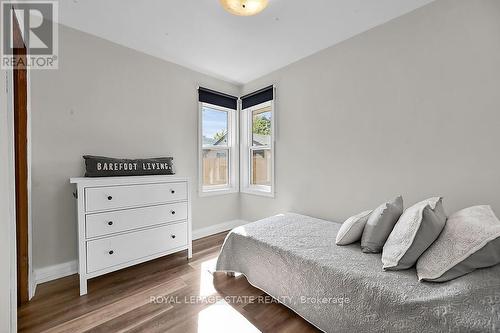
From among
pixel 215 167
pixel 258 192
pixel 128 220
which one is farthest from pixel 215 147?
pixel 128 220

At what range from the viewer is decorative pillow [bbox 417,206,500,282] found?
1.02m

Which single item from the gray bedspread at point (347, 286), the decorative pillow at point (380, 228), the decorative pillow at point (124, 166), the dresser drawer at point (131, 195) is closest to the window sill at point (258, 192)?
the gray bedspread at point (347, 286)

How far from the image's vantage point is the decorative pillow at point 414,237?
120 cm

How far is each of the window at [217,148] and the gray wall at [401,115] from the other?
0.99 meters

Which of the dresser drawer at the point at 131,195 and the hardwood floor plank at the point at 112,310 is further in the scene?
the dresser drawer at the point at 131,195

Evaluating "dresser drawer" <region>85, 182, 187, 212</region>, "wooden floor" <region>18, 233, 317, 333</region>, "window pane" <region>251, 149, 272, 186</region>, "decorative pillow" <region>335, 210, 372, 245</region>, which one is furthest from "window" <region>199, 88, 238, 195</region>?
"decorative pillow" <region>335, 210, 372, 245</region>

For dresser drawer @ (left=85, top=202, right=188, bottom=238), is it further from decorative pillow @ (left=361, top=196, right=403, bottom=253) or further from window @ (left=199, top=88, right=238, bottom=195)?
decorative pillow @ (left=361, top=196, right=403, bottom=253)

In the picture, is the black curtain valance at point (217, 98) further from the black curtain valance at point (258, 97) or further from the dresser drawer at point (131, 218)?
the dresser drawer at point (131, 218)

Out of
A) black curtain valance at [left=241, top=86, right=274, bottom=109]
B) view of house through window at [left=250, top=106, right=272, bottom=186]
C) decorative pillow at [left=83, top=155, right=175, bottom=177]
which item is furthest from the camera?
view of house through window at [left=250, top=106, right=272, bottom=186]

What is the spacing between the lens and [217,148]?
3.28 m

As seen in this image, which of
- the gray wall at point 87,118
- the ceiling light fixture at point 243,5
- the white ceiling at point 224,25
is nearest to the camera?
the ceiling light fixture at point 243,5

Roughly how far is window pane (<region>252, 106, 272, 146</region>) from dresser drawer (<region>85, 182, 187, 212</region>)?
4.60 feet

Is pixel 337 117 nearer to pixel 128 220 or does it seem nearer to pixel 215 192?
pixel 215 192

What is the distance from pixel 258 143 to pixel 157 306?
2373 millimetres
